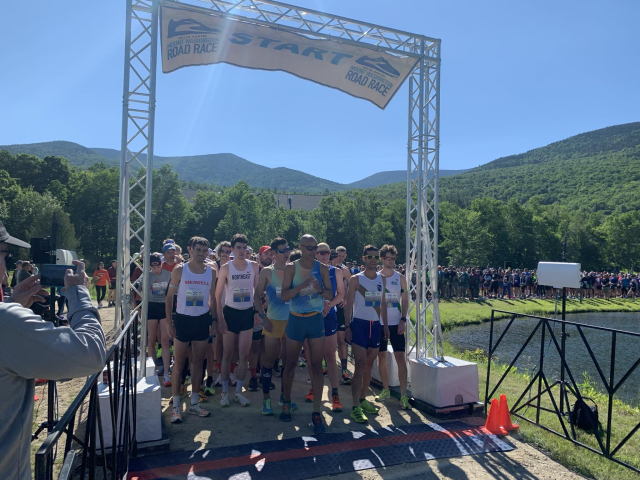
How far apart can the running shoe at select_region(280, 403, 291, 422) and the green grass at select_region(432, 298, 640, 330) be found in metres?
12.3

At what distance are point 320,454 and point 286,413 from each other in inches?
39.3

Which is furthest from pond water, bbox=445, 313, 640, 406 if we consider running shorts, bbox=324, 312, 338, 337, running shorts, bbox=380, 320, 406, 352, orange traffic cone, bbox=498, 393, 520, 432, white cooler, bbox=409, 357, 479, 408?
running shorts, bbox=324, 312, 338, 337

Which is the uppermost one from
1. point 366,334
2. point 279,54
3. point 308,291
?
point 279,54

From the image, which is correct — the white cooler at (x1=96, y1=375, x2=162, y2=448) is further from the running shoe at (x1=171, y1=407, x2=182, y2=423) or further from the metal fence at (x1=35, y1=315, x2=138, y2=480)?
the running shoe at (x1=171, y1=407, x2=182, y2=423)

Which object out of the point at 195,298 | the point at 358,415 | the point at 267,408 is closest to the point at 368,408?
the point at 358,415

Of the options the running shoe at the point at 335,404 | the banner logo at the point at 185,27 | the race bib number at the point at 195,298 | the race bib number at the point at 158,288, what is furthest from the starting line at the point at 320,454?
the banner logo at the point at 185,27

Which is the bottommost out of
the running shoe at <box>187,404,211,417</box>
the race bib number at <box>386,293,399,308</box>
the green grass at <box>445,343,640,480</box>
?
the green grass at <box>445,343,640,480</box>

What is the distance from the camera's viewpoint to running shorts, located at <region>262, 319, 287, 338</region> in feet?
18.3

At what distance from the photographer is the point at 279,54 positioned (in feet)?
21.6

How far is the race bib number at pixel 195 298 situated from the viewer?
17.2 ft

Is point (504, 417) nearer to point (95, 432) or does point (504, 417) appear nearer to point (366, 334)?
point (366, 334)

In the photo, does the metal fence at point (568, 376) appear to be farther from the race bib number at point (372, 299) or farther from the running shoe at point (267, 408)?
the running shoe at point (267, 408)

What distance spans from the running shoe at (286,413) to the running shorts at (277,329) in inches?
32.7

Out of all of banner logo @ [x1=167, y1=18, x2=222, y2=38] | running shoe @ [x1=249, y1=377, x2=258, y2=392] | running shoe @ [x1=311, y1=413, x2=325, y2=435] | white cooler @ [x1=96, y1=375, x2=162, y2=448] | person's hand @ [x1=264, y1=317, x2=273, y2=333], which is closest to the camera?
white cooler @ [x1=96, y1=375, x2=162, y2=448]
